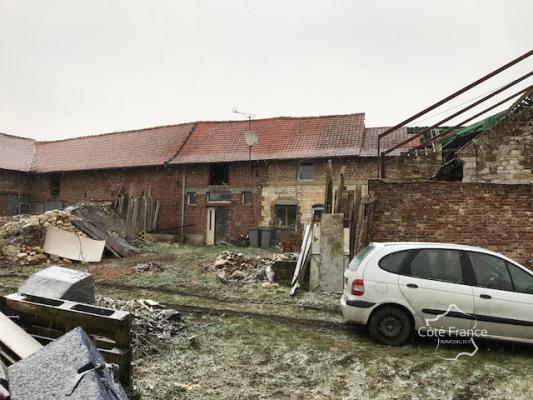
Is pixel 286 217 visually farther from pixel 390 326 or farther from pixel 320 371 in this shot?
pixel 320 371

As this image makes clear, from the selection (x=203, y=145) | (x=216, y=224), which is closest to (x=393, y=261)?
(x=216, y=224)

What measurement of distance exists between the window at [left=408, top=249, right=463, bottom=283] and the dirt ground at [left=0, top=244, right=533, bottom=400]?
3.39ft

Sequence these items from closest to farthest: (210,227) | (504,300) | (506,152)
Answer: (504,300), (506,152), (210,227)

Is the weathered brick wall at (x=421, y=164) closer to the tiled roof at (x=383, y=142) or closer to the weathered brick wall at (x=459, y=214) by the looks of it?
the weathered brick wall at (x=459, y=214)

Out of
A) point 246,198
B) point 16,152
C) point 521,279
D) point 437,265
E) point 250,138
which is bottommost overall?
point 521,279

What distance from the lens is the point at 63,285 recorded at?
518cm

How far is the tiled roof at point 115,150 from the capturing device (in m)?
24.9

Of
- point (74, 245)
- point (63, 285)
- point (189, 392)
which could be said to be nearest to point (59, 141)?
point (74, 245)

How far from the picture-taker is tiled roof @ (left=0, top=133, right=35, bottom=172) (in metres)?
27.1

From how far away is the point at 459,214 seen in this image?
28.6 feet

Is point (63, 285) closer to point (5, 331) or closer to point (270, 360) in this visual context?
point (5, 331)

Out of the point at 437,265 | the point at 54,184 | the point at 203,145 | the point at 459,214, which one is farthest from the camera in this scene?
the point at 54,184

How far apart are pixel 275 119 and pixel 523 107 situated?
1626cm

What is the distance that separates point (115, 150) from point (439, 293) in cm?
2537
